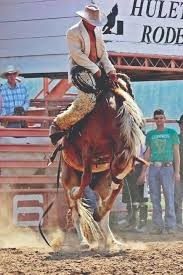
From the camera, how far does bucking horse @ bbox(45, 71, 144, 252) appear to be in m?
7.25

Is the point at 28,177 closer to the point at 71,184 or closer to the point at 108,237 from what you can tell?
the point at 71,184

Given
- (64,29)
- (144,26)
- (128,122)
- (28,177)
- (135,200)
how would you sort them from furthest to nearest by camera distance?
(144,26) < (64,29) < (135,200) < (28,177) < (128,122)

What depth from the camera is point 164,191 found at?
34.8 ft

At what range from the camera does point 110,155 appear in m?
7.47

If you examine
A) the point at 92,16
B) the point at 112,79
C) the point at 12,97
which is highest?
the point at 92,16

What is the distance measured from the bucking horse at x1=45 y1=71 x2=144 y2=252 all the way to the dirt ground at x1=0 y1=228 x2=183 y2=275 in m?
0.35

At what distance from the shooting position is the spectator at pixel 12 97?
34.9 feet

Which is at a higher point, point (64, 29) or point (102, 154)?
point (64, 29)

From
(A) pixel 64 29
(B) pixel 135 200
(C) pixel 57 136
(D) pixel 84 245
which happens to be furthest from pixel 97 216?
(A) pixel 64 29

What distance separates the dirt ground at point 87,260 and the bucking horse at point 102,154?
35 cm

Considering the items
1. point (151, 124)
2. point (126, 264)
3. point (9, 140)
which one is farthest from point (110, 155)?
point (151, 124)

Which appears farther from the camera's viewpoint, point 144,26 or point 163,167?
point 144,26

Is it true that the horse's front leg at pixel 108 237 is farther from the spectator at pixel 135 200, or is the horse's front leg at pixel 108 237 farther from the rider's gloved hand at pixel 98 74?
the spectator at pixel 135 200

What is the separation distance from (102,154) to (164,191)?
3340mm
